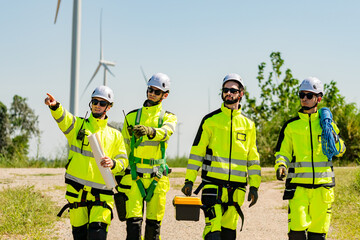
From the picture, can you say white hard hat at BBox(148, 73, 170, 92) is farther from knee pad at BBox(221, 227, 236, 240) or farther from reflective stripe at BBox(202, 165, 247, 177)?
knee pad at BBox(221, 227, 236, 240)

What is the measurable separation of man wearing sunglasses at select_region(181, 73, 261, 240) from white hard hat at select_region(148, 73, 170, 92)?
76 cm

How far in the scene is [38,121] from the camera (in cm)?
5353

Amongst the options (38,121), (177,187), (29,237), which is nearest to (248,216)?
(177,187)

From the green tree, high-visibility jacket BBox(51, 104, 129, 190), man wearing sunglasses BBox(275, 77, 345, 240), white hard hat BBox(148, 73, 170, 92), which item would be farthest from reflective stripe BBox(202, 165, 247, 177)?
the green tree

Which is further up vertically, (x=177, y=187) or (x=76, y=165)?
(x=76, y=165)

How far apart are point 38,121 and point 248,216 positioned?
4602cm

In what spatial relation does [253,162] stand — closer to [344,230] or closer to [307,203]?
[307,203]

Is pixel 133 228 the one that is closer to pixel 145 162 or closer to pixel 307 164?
pixel 145 162

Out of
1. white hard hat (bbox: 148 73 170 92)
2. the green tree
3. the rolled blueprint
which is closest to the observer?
the rolled blueprint

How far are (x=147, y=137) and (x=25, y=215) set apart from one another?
14.1 ft

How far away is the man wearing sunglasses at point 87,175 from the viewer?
571 cm

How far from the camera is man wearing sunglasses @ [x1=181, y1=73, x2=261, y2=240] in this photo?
5852 mm

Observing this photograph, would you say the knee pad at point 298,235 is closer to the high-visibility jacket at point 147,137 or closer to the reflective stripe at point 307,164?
the reflective stripe at point 307,164

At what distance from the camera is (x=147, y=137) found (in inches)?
249
